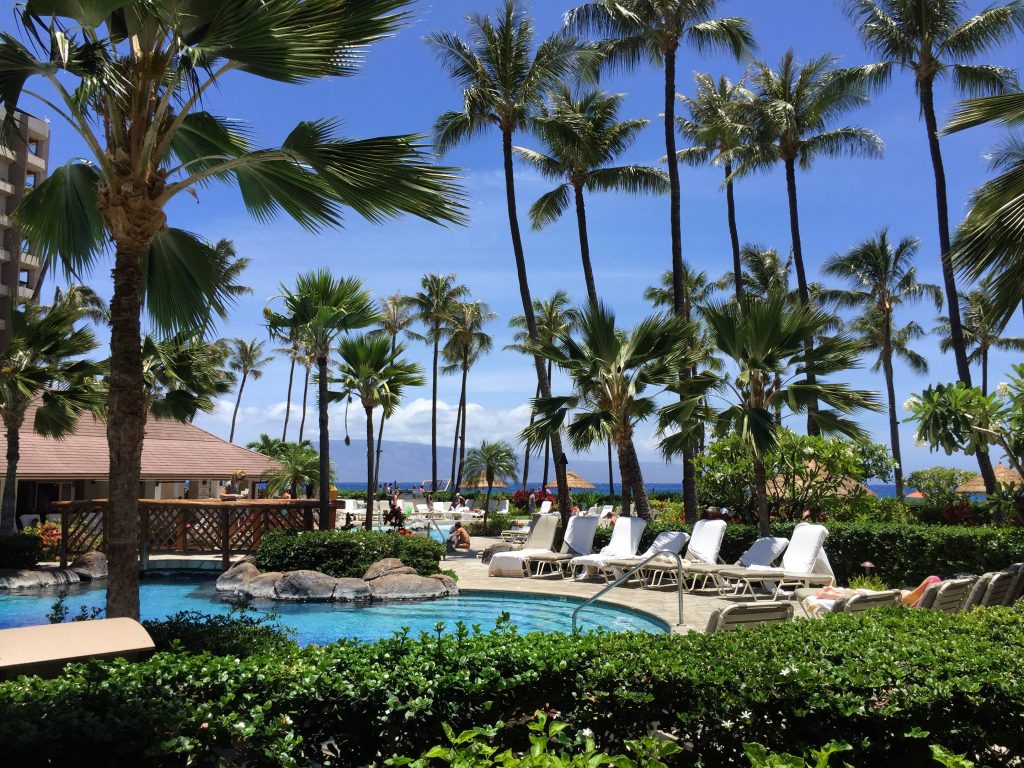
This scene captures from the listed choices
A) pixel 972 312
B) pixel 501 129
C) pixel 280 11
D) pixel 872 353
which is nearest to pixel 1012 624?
pixel 280 11

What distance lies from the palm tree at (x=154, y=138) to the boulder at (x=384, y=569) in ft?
24.1

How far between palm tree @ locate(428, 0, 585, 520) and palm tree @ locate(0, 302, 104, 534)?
31.8ft

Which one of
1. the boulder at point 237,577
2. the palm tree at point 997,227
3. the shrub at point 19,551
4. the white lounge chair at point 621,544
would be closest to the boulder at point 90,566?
the shrub at point 19,551

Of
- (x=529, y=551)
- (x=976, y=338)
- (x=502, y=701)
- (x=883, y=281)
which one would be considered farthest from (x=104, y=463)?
(x=976, y=338)

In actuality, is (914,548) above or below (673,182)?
below

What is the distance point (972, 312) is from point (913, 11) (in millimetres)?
32705

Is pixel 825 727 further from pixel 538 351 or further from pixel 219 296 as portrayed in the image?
pixel 538 351

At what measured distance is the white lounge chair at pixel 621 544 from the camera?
14.1 metres

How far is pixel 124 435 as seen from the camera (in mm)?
5617

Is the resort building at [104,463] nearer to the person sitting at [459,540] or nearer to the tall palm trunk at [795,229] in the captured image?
the person sitting at [459,540]

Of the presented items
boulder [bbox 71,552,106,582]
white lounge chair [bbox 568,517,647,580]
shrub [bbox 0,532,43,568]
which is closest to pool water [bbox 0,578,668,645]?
boulder [bbox 71,552,106,582]

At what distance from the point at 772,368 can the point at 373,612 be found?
7426mm

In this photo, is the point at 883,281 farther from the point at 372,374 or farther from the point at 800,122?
the point at 372,374

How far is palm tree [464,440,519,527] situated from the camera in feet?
142
